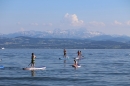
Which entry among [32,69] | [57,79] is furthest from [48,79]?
[32,69]

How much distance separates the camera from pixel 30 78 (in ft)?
129

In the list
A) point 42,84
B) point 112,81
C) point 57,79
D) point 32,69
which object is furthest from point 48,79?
point 32,69

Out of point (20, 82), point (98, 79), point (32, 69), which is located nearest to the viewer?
point (20, 82)

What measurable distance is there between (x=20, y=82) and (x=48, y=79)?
375 cm

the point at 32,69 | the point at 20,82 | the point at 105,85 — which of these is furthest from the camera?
the point at 32,69

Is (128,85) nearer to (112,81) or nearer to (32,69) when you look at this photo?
(112,81)

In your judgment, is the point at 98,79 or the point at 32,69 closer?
the point at 98,79

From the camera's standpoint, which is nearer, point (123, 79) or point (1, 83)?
point (1, 83)

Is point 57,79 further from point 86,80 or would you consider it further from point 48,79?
point 86,80

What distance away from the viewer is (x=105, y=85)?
111 ft

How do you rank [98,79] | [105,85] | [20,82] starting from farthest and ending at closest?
1. [98,79]
2. [20,82]
3. [105,85]

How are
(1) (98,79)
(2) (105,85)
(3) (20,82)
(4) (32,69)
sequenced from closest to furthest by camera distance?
1. (2) (105,85)
2. (3) (20,82)
3. (1) (98,79)
4. (4) (32,69)

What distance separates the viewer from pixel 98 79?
38250 millimetres

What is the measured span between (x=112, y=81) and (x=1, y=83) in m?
11.8
